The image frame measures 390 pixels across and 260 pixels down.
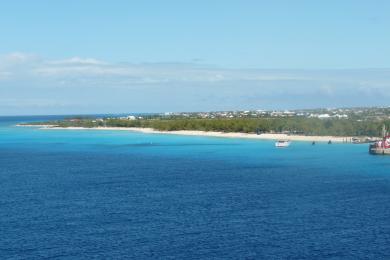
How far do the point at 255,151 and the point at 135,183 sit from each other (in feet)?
157

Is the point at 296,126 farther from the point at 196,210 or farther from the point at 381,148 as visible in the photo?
the point at 196,210

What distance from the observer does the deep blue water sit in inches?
1558

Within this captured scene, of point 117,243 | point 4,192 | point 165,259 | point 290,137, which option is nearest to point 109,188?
point 4,192

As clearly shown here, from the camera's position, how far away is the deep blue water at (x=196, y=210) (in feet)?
130

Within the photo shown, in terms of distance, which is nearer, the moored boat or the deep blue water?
the deep blue water

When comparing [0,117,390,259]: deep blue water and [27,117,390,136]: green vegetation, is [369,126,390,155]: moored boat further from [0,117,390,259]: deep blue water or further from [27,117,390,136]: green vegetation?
[27,117,390,136]: green vegetation

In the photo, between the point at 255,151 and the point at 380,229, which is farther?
the point at 255,151

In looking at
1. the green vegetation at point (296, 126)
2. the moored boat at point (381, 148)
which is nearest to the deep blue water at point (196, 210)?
the moored boat at point (381, 148)

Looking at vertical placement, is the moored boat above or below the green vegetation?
below

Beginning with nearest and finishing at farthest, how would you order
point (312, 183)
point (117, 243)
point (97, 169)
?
point (117, 243), point (312, 183), point (97, 169)

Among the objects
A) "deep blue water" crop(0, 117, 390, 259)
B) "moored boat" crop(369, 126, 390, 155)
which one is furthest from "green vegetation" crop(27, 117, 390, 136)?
"deep blue water" crop(0, 117, 390, 259)

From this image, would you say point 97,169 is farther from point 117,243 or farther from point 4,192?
point 117,243

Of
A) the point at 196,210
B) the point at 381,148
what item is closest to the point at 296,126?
the point at 381,148

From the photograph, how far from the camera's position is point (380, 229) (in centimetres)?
4366
